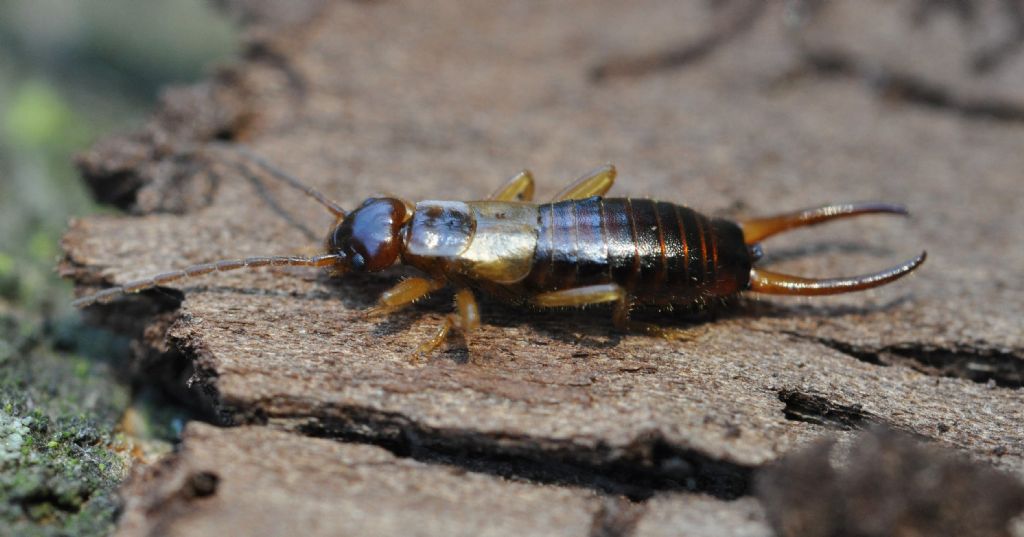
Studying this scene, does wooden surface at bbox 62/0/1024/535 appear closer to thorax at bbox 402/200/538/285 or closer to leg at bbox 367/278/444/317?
leg at bbox 367/278/444/317

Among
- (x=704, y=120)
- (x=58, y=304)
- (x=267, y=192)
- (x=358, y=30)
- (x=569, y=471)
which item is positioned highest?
(x=358, y=30)

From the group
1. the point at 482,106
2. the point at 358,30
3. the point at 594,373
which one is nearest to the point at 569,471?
the point at 594,373

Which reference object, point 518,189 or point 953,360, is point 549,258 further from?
point 953,360

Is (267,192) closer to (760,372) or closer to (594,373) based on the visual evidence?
(594,373)

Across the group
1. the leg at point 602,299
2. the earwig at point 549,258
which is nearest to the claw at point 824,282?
the earwig at point 549,258

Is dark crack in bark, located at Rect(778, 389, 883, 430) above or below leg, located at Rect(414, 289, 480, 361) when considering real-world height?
below

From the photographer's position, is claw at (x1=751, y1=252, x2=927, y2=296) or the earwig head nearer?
the earwig head

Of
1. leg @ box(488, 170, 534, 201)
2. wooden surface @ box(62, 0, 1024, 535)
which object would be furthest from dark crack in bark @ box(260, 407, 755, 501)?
leg @ box(488, 170, 534, 201)

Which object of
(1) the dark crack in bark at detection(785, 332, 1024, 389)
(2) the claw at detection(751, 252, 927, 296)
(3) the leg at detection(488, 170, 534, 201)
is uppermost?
(3) the leg at detection(488, 170, 534, 201)
